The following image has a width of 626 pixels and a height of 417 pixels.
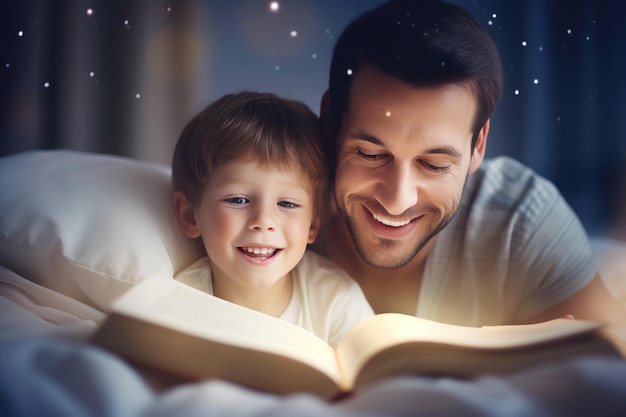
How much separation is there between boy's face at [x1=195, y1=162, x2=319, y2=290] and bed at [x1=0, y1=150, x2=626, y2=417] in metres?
0.10

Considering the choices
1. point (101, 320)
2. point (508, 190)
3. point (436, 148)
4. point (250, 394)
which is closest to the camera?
point (250, 394)

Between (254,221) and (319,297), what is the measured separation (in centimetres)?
22


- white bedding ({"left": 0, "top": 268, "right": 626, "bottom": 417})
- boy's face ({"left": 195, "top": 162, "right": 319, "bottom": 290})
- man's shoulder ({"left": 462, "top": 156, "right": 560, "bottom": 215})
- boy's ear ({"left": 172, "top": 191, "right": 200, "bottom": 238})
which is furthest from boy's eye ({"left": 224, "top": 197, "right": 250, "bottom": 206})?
man's shoulder ({"left": 462, "top": 156, "right": 560, "bottom": 215})

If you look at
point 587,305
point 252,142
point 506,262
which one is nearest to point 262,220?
point 252,142

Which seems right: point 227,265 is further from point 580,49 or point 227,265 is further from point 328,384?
point 580,49

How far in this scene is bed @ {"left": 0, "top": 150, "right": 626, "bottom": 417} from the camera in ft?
1.78

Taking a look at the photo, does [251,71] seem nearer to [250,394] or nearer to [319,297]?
[319,297]

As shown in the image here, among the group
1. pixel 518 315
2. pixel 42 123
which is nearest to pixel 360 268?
pixel 518 315

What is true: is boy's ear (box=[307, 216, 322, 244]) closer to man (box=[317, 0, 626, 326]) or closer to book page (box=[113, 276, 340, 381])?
man (box=[317, 0, 626, 326])

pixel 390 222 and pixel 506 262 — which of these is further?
pixel 506 262

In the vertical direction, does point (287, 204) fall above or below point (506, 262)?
above

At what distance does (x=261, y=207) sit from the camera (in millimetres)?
901

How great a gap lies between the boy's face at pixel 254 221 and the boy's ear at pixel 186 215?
0.19 ft

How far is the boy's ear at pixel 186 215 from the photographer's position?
1.00m
